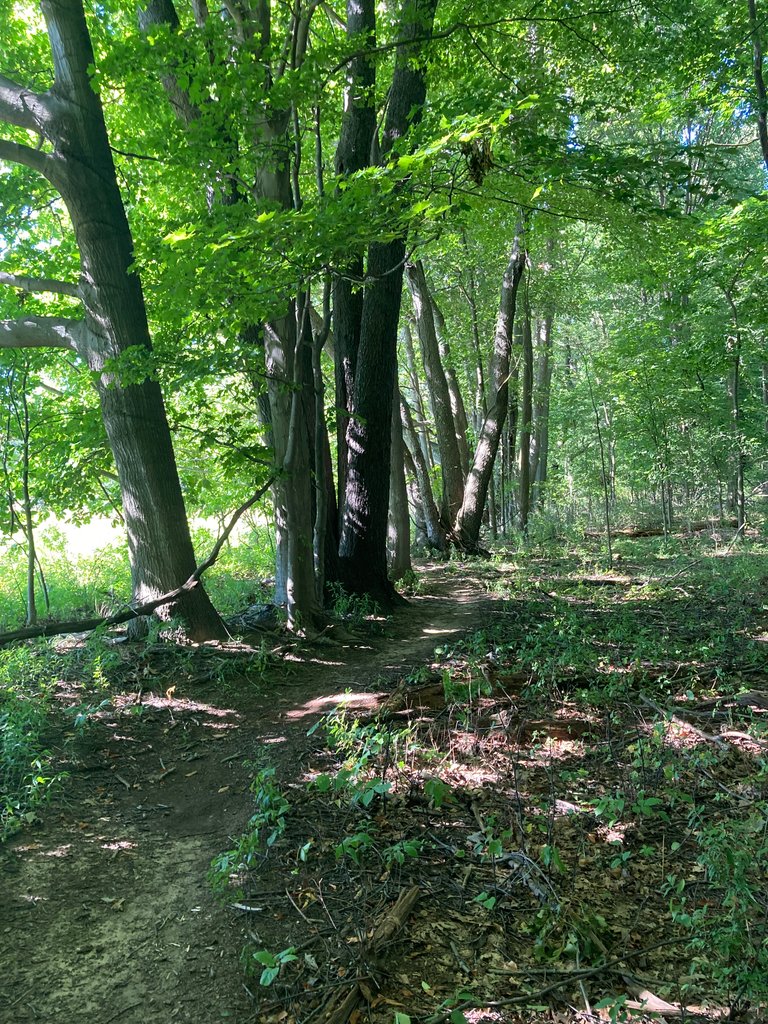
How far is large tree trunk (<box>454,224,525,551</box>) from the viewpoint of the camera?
13.6 meters

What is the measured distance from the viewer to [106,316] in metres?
6.29

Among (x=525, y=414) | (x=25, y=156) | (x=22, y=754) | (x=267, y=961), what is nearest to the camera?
(x=267, y=961)

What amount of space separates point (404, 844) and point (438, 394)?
11533mm

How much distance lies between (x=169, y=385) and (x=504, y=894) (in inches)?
202

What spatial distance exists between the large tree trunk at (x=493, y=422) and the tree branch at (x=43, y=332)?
8895 millimetres

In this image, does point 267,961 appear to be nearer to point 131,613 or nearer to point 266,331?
point 131,613

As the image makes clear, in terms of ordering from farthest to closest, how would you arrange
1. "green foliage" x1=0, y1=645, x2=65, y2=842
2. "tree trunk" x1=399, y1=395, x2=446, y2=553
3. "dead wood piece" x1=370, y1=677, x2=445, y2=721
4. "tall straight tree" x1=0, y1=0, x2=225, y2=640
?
"tree trunk" x1=399, y1=395, x2=446, y2=553, "tall straight tree" x1=0, y1=0, x2=225, y2=640, "dead wood piece" x1=370, y1=677, x2=445, y2=721, "green foliage" x1=0, y1=645, x2=65, y2=842

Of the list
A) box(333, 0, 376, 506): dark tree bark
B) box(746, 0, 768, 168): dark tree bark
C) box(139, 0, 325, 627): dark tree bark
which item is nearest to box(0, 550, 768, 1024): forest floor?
box(139, 0, 325, 627): dark tree bark

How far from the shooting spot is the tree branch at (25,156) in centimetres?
592

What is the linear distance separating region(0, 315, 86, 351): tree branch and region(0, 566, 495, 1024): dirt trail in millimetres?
3525

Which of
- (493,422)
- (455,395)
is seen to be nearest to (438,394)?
(493,422)

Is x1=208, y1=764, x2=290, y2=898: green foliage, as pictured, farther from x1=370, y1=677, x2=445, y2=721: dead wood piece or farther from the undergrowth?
x1=370, y1=677, x2=445, y2=721: dead wood piece

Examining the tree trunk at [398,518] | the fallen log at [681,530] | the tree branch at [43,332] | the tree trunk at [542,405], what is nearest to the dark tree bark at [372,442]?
the tree trunk at [398,518]

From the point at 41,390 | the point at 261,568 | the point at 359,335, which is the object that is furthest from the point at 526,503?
the point at 41,390
